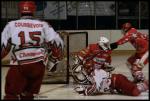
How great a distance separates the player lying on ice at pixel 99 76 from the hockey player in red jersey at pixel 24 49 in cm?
205

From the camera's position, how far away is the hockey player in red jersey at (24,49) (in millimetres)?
5625

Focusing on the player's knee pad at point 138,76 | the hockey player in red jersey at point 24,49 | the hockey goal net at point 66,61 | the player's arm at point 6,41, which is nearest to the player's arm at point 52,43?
the hockey player in red jersey at point 24,49

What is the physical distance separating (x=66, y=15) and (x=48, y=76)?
578 cm

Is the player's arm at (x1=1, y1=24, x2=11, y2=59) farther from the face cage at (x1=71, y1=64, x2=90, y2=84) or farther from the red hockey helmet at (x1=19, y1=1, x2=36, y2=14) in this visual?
the face cage at (x1=71, y1=64, x2=90, y2=84)

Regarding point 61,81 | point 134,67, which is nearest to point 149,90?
point 134,67

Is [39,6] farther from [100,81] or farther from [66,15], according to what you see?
[100,81]

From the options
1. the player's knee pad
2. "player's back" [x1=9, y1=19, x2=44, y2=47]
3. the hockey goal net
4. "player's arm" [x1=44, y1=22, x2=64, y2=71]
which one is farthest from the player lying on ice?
"player's back" [x1=9, y1=19, x2=44, y2=47]

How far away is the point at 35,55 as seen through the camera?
5.68 meters

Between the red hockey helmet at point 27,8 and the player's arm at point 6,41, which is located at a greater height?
the red hockey helmet at point 27,8

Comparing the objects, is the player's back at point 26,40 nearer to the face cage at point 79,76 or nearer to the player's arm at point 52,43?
the player's arm at point 52,43

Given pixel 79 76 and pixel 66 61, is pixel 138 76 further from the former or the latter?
pixel 66 61

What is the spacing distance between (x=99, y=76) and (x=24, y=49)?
224 cm

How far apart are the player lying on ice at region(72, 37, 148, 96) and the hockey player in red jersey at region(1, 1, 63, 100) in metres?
2.05

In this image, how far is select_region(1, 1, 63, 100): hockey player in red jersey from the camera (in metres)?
5.62
